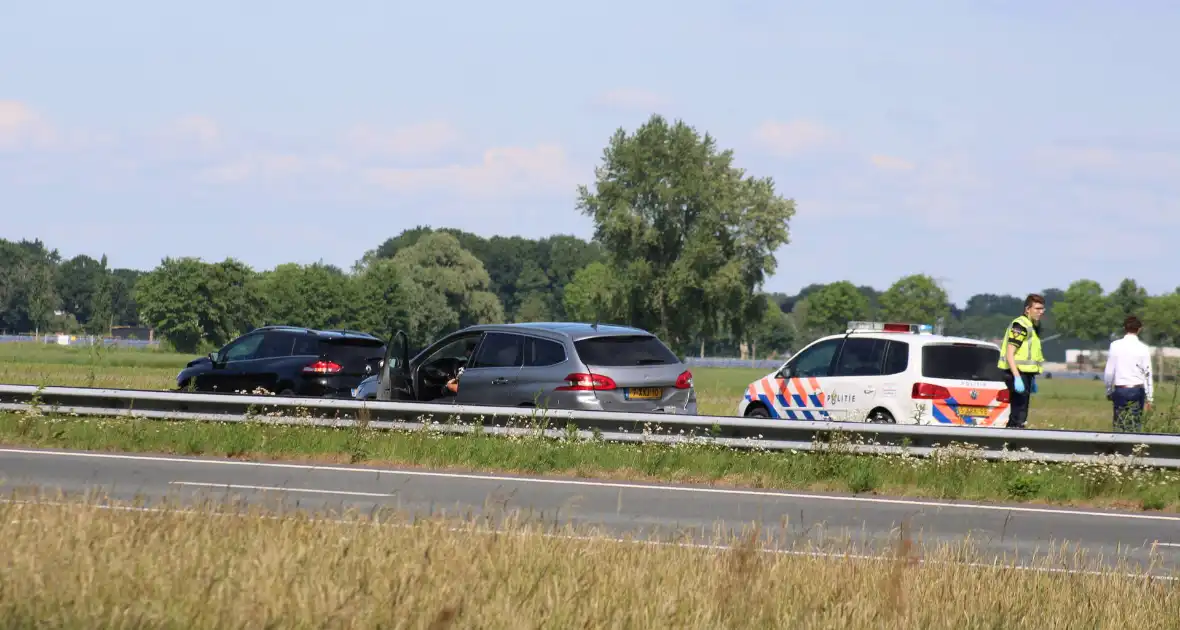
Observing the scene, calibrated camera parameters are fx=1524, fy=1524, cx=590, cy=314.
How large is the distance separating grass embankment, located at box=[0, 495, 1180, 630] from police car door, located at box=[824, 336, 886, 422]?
35.1 feet

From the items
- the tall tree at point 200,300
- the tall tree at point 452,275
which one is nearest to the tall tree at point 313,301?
the tall tree at point 452,275

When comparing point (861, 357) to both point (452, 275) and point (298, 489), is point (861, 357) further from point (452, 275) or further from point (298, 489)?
point (452, 275)

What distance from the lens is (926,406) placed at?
18.2 meters

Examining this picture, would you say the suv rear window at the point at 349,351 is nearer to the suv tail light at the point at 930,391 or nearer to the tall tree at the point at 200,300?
the suv tail light at the point at 930,391

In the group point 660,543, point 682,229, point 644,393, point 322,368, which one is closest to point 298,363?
point 322,368

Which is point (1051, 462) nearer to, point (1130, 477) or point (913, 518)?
point (1130, 477)

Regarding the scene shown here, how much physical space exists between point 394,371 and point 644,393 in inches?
128

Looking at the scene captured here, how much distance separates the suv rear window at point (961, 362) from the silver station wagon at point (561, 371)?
9.58 ft

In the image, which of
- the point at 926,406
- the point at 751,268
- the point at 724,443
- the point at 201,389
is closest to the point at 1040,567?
the point at 724,443

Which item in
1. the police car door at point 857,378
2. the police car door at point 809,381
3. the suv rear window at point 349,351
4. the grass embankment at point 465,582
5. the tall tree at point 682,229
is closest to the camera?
the grass embankment at point 465,582

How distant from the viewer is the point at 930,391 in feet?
59.9

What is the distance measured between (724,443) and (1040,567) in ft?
26.0

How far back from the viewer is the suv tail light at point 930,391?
1825 centimetres

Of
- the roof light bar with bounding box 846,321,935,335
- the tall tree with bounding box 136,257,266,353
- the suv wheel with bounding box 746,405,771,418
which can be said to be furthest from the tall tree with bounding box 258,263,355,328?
the roof light bar with bounding box 846,321,935,335
